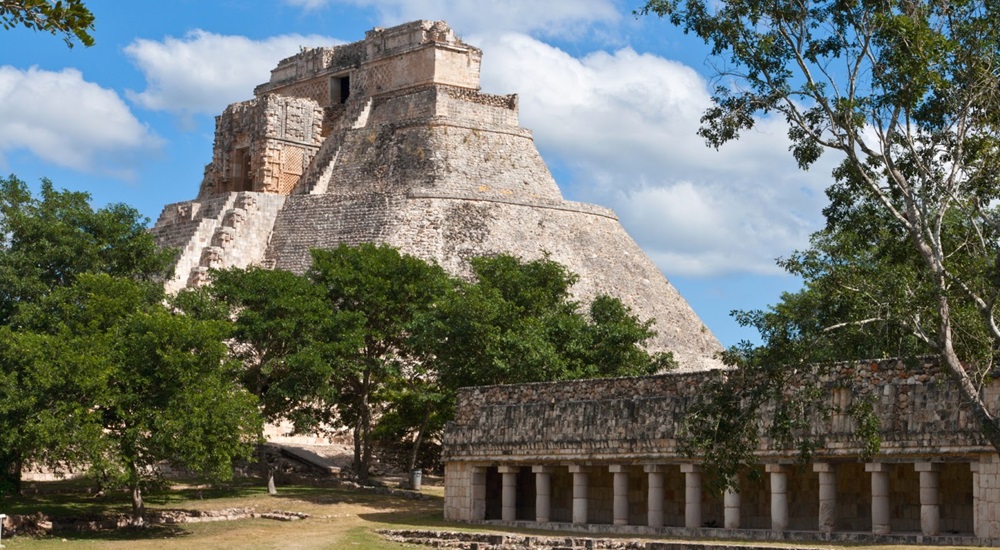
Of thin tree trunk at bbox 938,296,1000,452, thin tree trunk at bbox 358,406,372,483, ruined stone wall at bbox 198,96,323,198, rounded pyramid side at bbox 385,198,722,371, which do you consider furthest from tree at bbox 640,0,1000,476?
ruined stone wall at bbox 198,96,323,198

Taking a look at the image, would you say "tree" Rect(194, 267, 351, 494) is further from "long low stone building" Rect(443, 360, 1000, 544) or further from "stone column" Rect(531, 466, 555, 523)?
"stone column" Rect(531, 466, 555, 523)

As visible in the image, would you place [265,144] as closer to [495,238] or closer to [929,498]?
[495,238]

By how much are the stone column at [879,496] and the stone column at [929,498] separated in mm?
681

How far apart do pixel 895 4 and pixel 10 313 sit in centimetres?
2857

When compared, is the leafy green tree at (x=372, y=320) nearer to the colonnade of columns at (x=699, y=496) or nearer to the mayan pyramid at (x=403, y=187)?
the colonnade of columns at (x=699, y=496)

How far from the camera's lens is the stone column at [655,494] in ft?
95.9

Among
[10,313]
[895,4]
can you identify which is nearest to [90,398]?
[10,313]

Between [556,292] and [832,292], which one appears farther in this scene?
[556,292]

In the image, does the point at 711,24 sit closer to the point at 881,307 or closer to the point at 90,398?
the point at 881,307

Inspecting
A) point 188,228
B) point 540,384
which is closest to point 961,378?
point 540,384

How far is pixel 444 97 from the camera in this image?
64.3 metres

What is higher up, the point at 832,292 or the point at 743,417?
the point at 832,292

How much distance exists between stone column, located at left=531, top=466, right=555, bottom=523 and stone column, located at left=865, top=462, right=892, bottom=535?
27.2 ft

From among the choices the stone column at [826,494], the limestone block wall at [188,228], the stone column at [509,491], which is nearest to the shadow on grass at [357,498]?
the stone column at [509,491]
